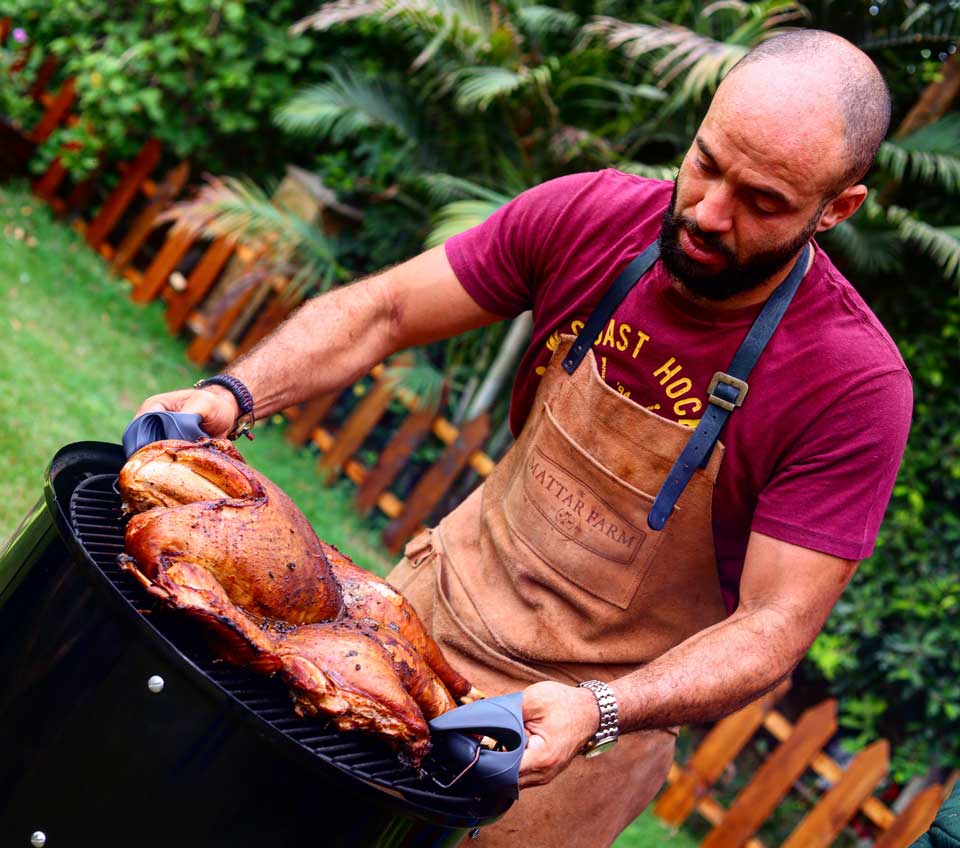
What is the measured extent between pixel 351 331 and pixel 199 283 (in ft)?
18.2

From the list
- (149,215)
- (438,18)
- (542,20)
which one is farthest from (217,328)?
(542,20)

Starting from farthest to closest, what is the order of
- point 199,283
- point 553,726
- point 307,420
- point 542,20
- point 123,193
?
point 123,193 → point 199,283 → point 307,420 → point 542,20 → point 553,726

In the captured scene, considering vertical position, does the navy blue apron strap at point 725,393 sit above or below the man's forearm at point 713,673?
above

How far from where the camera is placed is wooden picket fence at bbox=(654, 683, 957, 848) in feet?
16.8

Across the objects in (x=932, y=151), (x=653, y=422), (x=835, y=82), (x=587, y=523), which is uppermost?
(x=932, y=151)

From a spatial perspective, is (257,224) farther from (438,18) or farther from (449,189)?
(438,18)

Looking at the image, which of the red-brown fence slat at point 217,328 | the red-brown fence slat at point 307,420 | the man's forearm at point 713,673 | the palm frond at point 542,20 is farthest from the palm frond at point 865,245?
the red-brown fence slat at point 217,328

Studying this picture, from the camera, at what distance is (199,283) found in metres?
7.81

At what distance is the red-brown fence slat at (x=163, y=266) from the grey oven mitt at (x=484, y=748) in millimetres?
6665

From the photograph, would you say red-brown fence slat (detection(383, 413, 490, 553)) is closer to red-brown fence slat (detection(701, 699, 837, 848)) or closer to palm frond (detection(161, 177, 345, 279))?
palm frond (detection(161, 177, 345, 279))

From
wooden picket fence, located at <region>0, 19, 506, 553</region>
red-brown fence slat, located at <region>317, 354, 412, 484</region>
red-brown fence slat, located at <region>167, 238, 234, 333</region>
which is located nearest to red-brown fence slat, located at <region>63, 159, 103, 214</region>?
wooden picket fence, located at <region>0, 19, 506, 553</region>

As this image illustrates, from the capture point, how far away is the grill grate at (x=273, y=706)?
66.1 inches

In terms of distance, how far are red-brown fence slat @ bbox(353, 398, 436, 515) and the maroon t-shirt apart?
3.91 metres

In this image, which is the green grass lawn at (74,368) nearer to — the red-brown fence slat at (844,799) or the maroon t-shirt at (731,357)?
the red-brown fence slat at (844,799)
